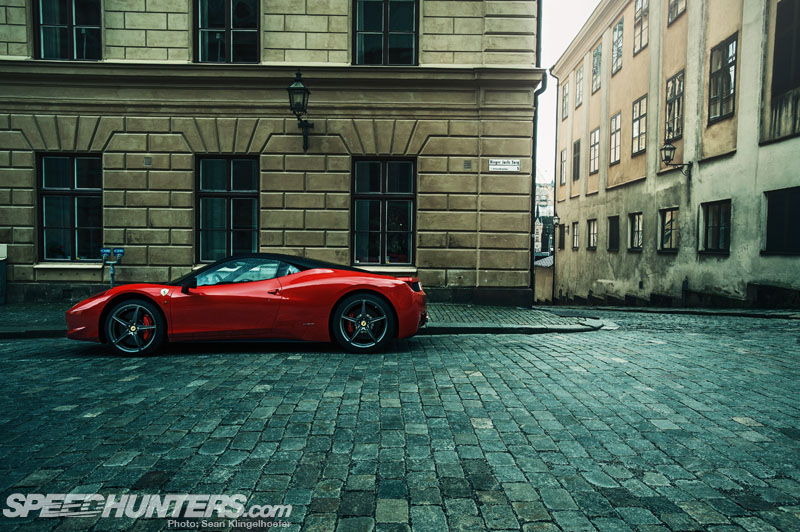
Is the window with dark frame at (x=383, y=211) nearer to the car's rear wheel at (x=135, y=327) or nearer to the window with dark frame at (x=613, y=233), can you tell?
the car's rear wheel at (x=135, y=327)

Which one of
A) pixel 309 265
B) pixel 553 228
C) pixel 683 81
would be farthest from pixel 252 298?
pixel 553 228

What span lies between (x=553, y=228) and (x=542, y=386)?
2917 centimetres

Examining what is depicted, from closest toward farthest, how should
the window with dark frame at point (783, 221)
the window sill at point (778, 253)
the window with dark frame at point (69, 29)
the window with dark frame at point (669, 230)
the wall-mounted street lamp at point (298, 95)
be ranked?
the wall-mounted street lamp at point (298, 95)
the window with dark frame at point (69, 29)
the window sill at point (778, 253)
the window with dark frame at point (783, 221)
the window with dark frame at point (669, 230)

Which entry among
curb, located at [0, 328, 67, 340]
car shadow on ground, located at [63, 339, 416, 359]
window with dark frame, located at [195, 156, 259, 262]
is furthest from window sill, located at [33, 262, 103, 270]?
car shadow on ground, located at [63, 339, 416, 359]

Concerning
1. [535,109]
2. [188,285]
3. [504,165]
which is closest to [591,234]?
[535,109]

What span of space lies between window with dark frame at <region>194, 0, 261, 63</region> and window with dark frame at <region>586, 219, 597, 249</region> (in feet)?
60.1

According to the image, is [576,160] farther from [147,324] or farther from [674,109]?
[147,324]

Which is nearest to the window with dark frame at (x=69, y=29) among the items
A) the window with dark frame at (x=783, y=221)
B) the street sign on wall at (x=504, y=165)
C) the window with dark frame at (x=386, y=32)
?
the window with dark frame at (x=386, y=32)

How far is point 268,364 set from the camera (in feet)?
19.9

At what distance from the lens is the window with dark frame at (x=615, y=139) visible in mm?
23297

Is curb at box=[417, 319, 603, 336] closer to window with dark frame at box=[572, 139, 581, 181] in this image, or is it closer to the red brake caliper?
the red brake caliper

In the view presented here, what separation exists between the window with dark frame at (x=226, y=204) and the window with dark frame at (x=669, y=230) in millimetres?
13563

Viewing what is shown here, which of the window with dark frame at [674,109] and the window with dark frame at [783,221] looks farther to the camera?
the window with dark frame at [674,109]

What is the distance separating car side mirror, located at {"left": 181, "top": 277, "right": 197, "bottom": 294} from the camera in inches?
263
